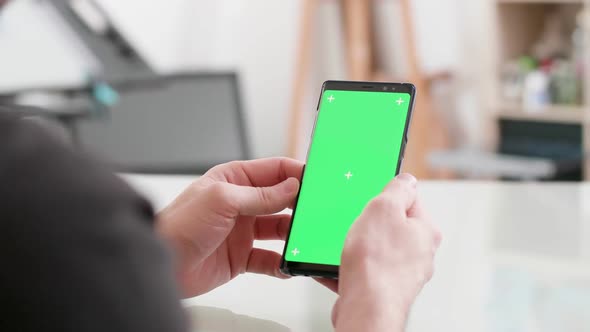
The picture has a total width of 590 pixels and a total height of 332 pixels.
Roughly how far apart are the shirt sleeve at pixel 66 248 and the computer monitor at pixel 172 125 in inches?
86.0

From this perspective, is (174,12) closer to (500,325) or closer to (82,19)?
Result: (82,19)

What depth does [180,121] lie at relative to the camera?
2840 mm

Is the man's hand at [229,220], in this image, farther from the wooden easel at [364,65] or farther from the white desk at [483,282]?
the wooden easel at [364,65]

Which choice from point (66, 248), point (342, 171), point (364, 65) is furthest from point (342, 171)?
point (364, 65)

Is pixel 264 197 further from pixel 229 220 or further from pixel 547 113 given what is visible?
pixel 547 113

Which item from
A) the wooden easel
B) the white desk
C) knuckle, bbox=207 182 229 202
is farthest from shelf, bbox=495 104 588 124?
knuckle, bbox=207 182 229 202

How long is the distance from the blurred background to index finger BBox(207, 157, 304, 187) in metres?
1.62

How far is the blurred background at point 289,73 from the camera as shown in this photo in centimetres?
252

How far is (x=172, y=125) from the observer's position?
9.25 ft

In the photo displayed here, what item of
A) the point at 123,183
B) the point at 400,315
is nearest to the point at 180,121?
the point at 400,315

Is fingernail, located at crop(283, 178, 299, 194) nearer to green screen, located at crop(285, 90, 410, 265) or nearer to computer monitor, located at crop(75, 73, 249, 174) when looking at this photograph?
green screen, located at crop(285, 90, 410, 265)

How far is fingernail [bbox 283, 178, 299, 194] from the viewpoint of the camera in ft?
2.37

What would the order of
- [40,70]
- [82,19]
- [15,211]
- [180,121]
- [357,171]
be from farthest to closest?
[180,121] < [40,70] < [82,19] < [357,171] < [15,211]

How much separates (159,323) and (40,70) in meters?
2.38
